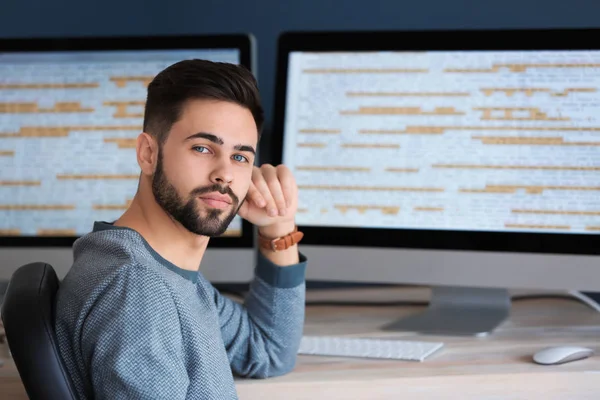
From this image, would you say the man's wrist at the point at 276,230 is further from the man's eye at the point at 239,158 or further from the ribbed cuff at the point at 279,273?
the man's eye at the point at 239,158

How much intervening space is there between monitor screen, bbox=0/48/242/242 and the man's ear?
0.58m

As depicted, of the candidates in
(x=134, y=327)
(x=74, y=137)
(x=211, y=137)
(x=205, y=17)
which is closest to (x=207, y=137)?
(x=211, y=137)

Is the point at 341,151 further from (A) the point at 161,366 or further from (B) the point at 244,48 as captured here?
(A) the point at 161,366

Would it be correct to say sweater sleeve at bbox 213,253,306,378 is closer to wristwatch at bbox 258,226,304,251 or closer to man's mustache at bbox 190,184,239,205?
wristwatch at bbox 258,226,304,251

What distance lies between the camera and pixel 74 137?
1.57 metres

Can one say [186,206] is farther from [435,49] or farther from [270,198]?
[435,49]

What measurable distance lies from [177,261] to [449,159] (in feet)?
2.07

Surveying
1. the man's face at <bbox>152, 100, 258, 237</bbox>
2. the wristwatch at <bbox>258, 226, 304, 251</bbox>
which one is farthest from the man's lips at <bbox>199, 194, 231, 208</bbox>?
the wristwatch at <bbox>258, 226, 304, 251</bbox>

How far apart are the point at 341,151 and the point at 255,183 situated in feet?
1.10

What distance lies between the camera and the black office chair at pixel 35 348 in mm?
800

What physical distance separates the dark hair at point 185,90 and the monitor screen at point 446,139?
509mm

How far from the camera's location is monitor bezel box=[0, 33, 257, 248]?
1531mm

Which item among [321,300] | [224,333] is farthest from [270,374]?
[321,300]

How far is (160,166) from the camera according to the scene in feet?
3.13
